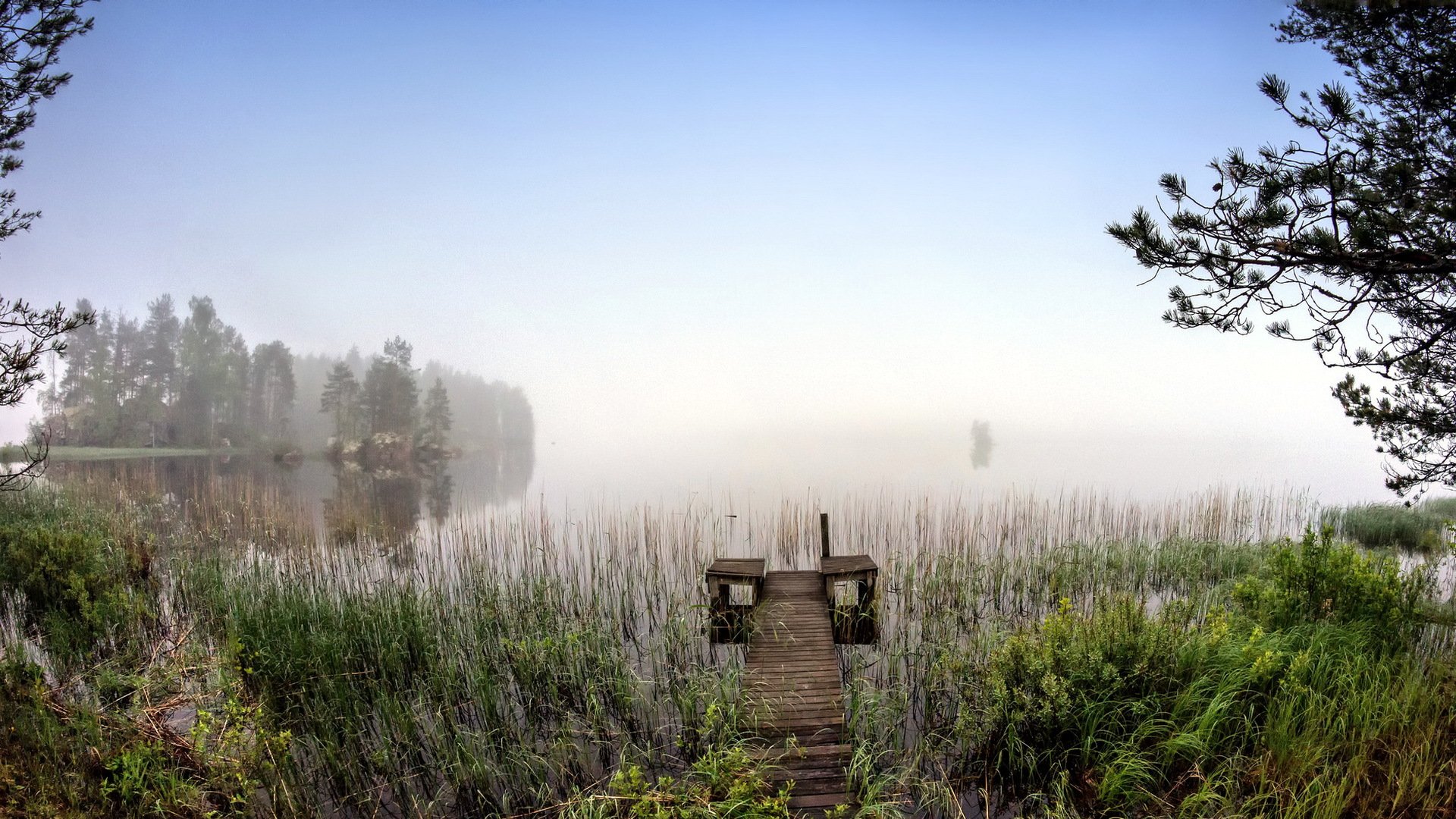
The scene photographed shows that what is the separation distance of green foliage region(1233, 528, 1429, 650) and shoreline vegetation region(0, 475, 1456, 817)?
0.07 ft

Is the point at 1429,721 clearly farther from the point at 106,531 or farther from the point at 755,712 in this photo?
the point at 106,531

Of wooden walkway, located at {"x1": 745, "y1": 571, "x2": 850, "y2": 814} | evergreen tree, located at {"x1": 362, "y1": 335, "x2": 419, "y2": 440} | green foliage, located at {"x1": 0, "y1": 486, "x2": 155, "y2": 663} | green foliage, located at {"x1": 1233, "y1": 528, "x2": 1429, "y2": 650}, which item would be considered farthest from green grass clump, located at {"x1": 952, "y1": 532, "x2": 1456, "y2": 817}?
evergreen tree, located at {"x1": 362, "y1": 335, "x2": 419, "y2": 440}

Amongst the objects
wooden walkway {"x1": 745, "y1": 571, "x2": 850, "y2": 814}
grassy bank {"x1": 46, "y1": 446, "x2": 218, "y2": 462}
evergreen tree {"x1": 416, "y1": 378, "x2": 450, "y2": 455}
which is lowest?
wooden walkway {"x1": 745, "y1": 571, "x2": 850, "y2": 814}

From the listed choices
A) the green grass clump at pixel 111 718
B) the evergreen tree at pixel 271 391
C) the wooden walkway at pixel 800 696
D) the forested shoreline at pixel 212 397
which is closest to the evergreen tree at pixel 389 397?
the forested shoreline at pixel 212 397

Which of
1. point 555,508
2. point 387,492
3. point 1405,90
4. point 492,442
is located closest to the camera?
point 1405,90

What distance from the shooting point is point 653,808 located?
→ 12.1ft

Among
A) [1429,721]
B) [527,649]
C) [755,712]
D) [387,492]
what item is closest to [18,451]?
[387,492]

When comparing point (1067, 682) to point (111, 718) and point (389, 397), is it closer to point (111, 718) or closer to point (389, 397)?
point (111, 718)

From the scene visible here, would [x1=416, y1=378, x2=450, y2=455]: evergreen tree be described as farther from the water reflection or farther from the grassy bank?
the grassy bank

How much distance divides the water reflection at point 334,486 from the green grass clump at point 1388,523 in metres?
18.1

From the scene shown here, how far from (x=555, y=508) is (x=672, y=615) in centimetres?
1226

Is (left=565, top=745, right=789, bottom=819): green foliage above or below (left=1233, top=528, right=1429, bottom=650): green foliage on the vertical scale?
below

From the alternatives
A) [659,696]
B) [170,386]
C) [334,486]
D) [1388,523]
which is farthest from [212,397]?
[1388,523]

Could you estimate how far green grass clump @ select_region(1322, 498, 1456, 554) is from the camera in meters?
12.9
